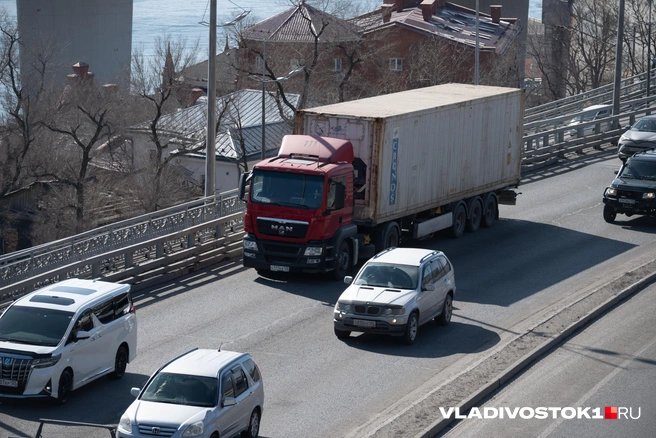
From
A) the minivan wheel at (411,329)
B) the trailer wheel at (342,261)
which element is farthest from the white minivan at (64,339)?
the trailer wheel at (342,261)

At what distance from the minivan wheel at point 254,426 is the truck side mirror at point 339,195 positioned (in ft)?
31.2

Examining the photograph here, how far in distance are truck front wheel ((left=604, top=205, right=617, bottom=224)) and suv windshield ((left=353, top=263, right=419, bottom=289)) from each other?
40.2ft

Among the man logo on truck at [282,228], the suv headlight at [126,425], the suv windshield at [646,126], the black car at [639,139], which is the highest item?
the suv windshield at [646,126]

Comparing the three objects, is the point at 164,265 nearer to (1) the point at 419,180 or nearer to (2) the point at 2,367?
(1) the point at 419,180

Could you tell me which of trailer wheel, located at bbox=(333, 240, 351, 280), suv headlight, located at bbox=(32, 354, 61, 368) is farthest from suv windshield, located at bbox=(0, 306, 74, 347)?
trailer wheel, located at bbox=(333, 240, 351, 280)

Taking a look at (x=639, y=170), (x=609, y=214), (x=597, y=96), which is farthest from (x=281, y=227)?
(x=597, y=96)

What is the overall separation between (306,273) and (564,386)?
30.1 ft

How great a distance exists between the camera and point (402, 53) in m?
74.8

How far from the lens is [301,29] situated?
7375 cm

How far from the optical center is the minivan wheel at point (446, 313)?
1880 centimetres

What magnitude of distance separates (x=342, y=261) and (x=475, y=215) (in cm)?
689

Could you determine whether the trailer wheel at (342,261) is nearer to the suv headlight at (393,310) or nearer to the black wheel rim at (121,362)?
the suv headlight at (393,310)

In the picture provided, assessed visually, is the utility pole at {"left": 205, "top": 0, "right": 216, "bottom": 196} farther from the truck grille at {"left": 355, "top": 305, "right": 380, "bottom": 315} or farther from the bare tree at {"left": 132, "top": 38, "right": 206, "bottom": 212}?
the bare tree at {"left": 132, "top": 38, "right": 206, "bottom": 212}

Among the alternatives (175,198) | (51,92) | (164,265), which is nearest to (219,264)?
(164,265)
